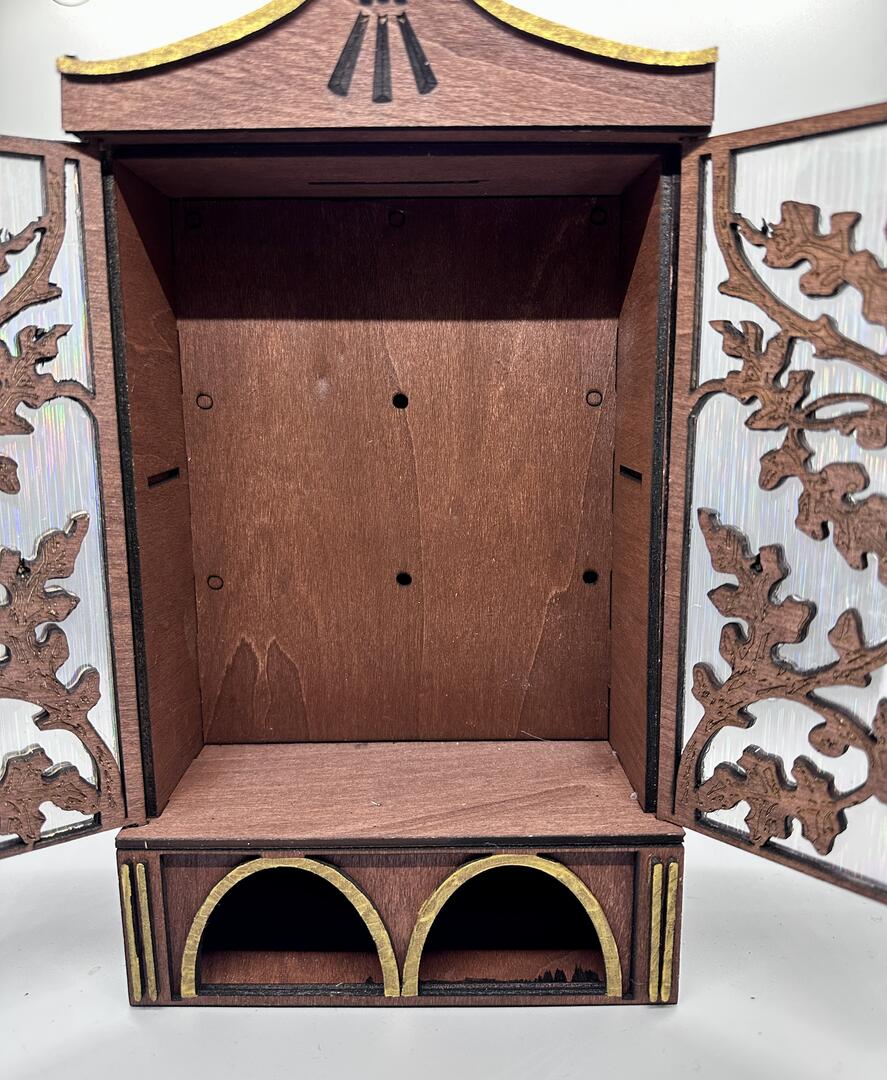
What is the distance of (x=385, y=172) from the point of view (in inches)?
58.0

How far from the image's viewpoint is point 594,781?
163cm

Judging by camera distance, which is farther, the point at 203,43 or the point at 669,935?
the point at 669,935

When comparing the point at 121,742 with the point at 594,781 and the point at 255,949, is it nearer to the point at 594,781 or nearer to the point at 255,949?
the point at 255,949

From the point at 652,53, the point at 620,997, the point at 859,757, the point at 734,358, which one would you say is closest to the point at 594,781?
the point at 620,997

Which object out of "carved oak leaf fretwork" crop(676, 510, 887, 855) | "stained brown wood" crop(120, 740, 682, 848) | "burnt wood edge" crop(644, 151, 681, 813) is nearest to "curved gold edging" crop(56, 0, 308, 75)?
"burnt wood edge" crop(644, 151, 681, 813)

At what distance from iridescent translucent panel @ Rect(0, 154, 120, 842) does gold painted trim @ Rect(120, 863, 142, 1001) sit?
0.32 feet

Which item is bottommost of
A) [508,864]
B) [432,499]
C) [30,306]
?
[508,864]

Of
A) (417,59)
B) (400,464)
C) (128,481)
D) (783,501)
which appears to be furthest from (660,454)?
(128,481)

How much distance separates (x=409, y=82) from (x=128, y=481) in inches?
25.7

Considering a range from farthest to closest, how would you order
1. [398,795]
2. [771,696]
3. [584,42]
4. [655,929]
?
1. [398,795]
2. [655,929]
3. [771,696]
4. [584,42]

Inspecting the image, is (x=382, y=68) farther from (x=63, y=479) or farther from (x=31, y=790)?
(x=31, y=790)

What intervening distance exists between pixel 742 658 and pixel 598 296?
2.13 ft

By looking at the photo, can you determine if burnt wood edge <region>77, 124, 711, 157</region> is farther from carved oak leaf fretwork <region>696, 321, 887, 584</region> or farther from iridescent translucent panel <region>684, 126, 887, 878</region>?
carved oak leaf fretwork <region>696, 321, 887, 584</region>

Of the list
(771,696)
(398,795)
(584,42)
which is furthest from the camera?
(398,795)
